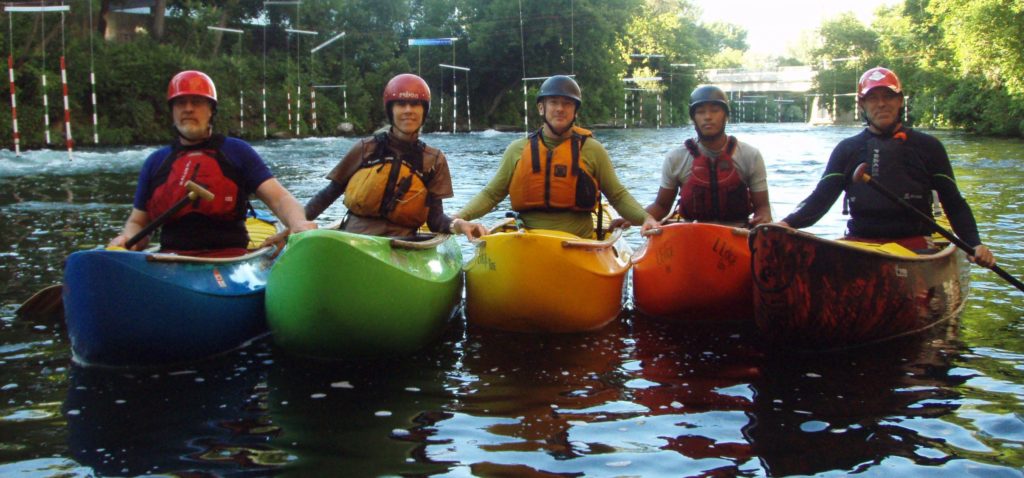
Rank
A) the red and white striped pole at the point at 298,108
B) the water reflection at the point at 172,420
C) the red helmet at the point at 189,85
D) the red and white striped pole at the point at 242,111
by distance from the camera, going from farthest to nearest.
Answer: the red and white striped pole at the point at 298,108 < the red and white striped pole at the point at 242,111 < the red helmet at the point at 189,85 < the water reflection at the point at 172,420

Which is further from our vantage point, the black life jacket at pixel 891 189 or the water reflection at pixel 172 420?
the black life jacket at pixel 891 189

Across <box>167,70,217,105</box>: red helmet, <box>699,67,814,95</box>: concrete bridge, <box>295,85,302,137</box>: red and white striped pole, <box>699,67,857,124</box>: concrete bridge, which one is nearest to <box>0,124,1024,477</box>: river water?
<box>167,70,217,105</box>: red helmet

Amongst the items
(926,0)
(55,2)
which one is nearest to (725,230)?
(55,2)

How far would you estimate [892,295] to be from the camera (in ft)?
16.3

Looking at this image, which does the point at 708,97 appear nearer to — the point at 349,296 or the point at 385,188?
the point at 385,188

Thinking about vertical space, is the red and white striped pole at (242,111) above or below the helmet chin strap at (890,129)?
above

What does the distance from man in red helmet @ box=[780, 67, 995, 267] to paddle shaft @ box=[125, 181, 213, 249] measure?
3299 millimetres

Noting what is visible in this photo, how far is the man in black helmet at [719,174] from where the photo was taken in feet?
19.8

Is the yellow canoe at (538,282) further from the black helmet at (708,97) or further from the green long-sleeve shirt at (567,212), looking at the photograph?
the black helmet at (708,97)

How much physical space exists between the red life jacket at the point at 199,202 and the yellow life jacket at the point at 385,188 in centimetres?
65

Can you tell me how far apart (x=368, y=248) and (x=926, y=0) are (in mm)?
46198

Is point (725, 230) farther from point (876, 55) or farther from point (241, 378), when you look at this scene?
point (876, 55)

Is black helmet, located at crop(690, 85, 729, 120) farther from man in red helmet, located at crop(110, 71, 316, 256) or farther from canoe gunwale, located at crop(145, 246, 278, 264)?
canoe gunwale, located at crop(145, 246, 278, 264)

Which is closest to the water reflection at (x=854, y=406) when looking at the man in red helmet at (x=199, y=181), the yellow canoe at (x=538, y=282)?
the yellow canoe at (x=538, y=282)
